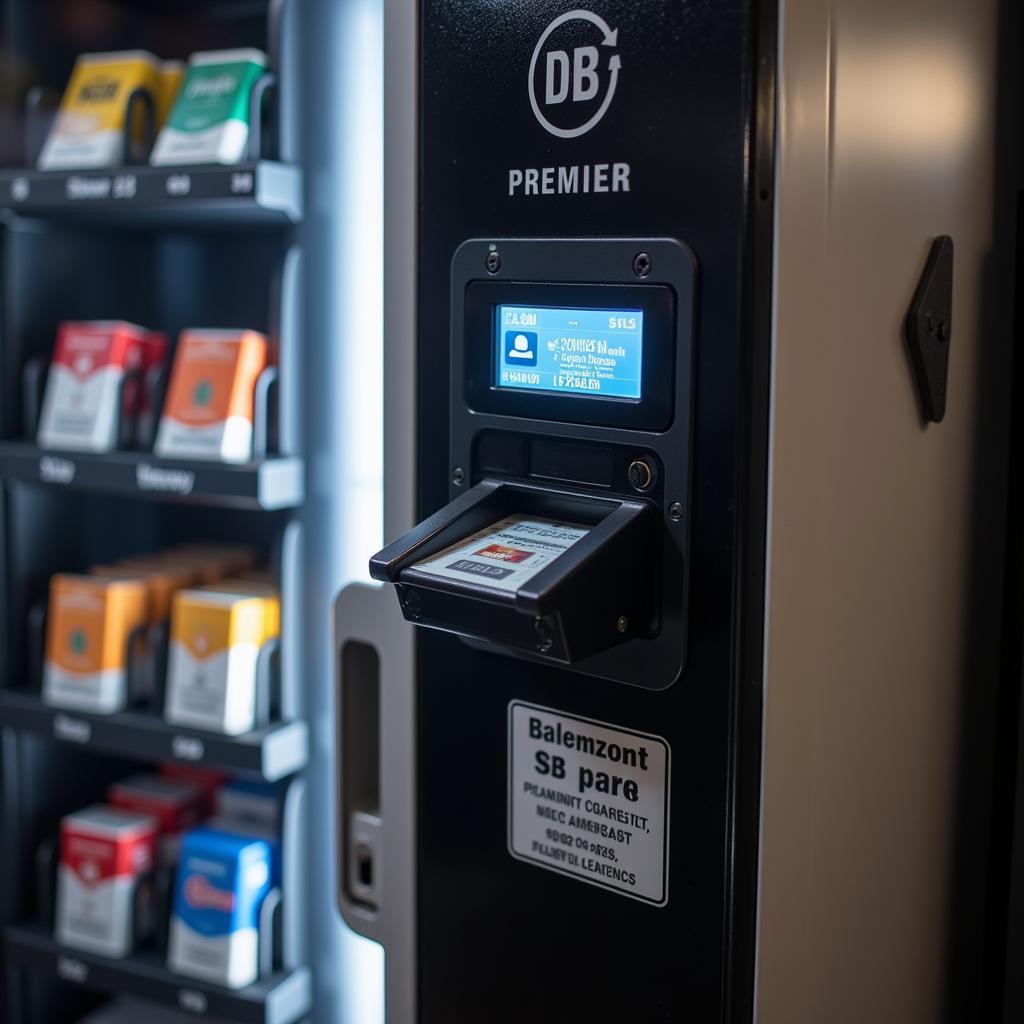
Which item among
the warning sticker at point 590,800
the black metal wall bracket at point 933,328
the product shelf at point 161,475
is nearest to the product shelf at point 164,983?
the product shelf at point 161,475

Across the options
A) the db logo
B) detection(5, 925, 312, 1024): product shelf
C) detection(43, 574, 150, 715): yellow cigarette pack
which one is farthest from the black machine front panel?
detection(43, 574, 150, 715): yellow cigarette pack

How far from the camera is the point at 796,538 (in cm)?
101

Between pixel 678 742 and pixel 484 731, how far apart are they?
9.1 inches

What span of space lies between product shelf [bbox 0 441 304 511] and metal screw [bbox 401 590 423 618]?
3.02 feet

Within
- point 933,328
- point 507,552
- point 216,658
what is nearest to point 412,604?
point 507,552

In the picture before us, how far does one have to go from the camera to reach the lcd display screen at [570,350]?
104cm

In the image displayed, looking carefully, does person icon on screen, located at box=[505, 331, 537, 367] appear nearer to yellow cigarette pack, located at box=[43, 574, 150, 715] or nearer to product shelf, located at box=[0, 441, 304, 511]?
product shelf, located at box=[0, 441, 304, 511]

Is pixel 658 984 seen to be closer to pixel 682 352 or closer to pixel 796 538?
pixel 796 538

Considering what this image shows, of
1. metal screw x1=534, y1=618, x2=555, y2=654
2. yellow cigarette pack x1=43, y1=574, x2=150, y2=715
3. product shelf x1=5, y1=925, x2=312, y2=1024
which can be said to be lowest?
product shelf x1=5, y1=925, x2=312, y2=1024

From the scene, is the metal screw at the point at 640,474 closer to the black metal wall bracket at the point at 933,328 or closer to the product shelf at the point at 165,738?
the black metal wall bracket at the point at 933,328

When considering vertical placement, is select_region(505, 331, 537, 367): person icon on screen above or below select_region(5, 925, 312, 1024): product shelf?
above

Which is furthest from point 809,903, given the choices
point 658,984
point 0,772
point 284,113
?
point 0,772

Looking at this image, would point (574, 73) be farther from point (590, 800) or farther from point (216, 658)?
point (216, 658)

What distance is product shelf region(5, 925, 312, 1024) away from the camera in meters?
2.05
